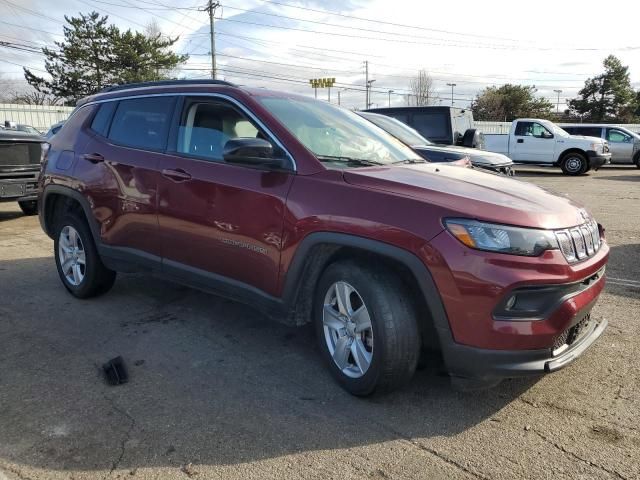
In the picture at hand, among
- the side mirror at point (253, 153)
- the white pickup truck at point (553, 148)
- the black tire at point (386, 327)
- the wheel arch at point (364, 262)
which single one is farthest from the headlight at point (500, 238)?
the white pickup truck at point (553, 148)

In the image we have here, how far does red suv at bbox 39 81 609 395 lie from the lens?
2697mm

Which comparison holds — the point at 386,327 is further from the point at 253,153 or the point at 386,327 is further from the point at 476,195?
the point at 253,153

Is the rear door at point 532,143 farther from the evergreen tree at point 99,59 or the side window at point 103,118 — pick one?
the evergreen tree at point 99,59

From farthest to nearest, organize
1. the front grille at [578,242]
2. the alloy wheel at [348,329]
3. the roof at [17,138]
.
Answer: the roof at [17,138] < the alloy wheel at [348,329] < the front grille at [578,242]

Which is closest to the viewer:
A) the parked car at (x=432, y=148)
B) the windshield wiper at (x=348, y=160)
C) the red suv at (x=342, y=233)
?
the red suv at (x=342, y=233)

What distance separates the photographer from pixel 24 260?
6465 mm

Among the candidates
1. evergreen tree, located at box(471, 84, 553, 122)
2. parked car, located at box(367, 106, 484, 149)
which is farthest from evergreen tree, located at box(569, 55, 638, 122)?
parked car, located at box(367, 106, 484, 149)

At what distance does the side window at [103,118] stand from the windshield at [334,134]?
177 cm

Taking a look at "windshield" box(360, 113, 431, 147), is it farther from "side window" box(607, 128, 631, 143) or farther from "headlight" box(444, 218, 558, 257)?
"side window" box(607, 128, 631, 143)

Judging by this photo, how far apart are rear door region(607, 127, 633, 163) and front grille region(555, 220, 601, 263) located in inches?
860

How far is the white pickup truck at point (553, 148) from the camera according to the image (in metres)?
18.8

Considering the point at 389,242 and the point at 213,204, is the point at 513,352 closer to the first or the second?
the point at 389,242

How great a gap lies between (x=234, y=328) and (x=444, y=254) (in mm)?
2105

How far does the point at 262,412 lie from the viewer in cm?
303
